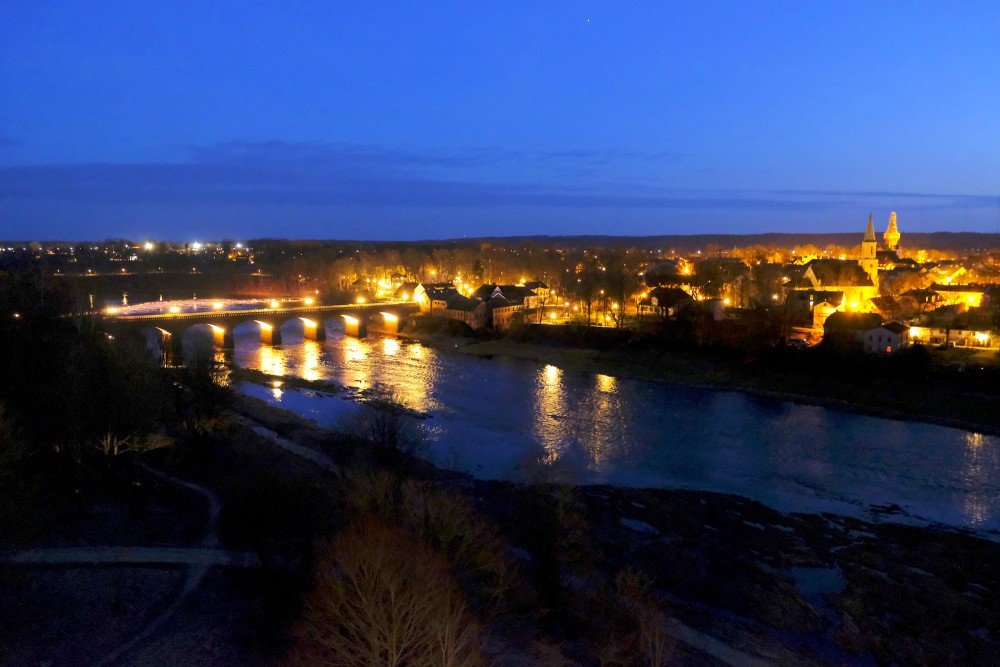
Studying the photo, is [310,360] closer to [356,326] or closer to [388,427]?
[356,326]

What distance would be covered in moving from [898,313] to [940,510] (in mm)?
19679

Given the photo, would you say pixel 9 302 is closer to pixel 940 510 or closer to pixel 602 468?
pixel 602 468

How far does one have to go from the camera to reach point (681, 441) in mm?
14445

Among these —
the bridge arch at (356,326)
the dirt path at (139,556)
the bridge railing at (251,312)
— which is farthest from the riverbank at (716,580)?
the bridge arch at (356,326)

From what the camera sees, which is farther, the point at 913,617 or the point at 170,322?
the point at 170,322

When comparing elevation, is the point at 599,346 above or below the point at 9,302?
below

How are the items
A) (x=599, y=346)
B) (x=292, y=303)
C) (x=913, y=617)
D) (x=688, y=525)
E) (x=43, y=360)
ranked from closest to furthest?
(x=913, y=617) < (x=688, y=525) < (x=43, y=360) < (x=599, y=346) < (x=292, y=303)

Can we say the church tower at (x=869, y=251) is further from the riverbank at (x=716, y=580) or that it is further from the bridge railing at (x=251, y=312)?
the riverbank at (x=716, y=580)

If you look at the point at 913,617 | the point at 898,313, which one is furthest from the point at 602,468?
the point at 898,313

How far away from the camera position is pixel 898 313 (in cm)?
2794

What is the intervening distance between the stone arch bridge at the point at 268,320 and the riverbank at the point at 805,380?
5.71 metres

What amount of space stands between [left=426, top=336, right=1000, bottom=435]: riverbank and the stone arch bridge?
18.7 feet

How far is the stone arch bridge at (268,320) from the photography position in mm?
23719

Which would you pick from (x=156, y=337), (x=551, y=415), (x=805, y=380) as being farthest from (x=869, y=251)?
(x=156, y=337)
